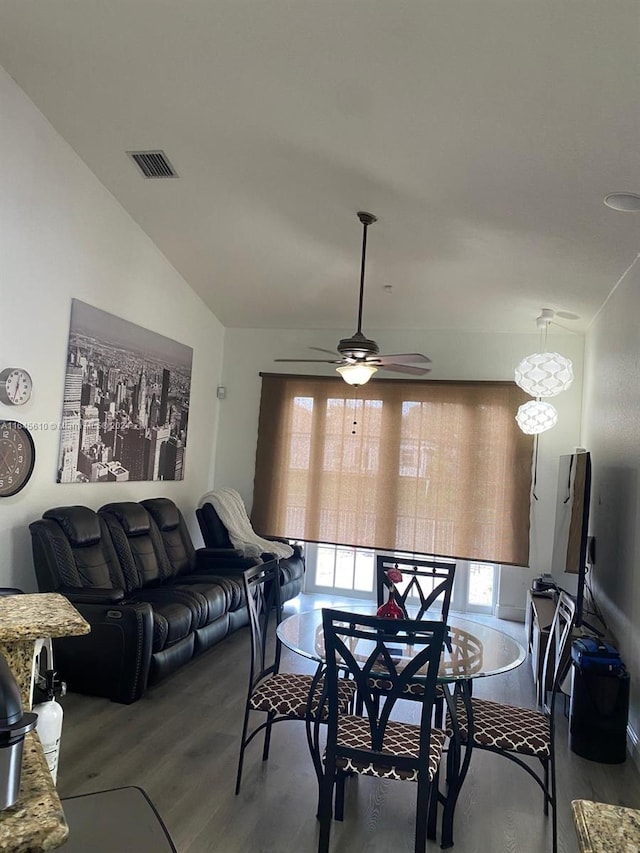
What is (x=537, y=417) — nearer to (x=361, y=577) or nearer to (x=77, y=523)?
(x=361, y=577)

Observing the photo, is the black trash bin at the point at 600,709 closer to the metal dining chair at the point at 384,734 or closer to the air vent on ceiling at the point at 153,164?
the metal dining chair at the point at 384,734

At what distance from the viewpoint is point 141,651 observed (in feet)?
12.0

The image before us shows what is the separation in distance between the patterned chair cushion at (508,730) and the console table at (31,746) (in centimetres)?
192

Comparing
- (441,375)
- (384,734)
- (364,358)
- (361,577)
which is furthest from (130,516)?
(441,375)

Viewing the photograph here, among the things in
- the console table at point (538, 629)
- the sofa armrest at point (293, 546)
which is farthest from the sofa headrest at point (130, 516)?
the console table at point (538, 629)

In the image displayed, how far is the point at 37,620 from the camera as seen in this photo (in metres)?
1.26

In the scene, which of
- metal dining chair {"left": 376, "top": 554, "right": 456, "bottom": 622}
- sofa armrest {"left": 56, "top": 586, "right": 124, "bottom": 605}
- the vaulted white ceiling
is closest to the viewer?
the vaulted white ceiling

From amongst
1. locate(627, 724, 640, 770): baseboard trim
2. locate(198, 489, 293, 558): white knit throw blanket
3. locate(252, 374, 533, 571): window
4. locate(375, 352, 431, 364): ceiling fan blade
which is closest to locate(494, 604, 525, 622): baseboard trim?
locate(252, 374, 533, 571): window

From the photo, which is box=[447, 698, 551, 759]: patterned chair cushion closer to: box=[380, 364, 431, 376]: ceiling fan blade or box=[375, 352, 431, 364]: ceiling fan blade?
box=[375, 352, 431, 364]: ceiling fan blade

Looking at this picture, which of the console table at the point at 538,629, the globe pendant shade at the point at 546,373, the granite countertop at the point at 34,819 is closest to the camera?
the granite countertop at the point at 34,819

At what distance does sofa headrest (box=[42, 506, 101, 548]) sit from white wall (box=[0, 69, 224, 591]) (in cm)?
22

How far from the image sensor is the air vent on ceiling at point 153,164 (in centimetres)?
418

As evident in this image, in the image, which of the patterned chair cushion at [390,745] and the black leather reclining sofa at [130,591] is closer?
the patterned chair cushion at [390,745]

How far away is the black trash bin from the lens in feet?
11.0
